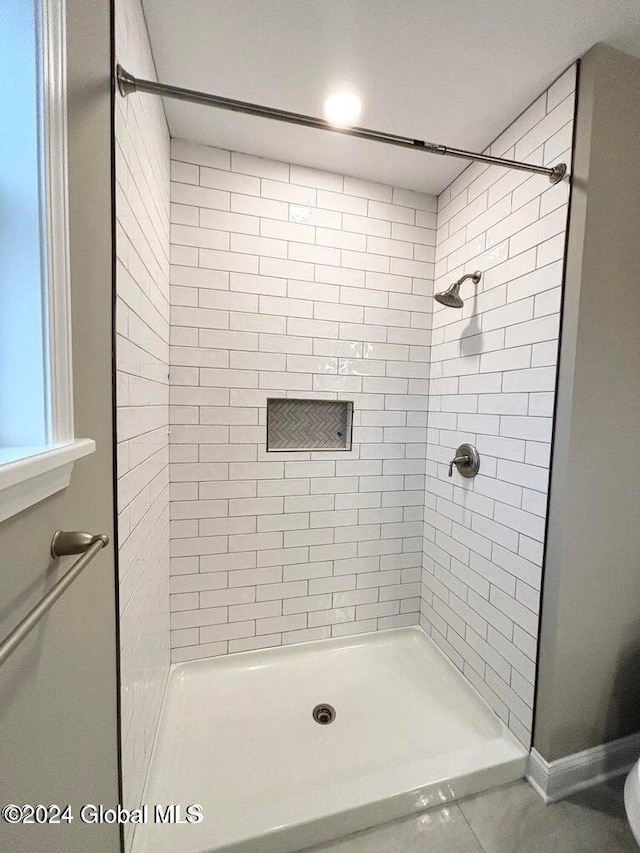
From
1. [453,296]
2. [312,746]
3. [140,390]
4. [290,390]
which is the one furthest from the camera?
[290,390]

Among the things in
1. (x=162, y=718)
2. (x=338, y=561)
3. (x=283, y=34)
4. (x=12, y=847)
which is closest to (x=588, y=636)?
(x=338, y=561)

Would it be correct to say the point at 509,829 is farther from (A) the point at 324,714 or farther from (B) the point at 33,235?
(B) the point at 33,235

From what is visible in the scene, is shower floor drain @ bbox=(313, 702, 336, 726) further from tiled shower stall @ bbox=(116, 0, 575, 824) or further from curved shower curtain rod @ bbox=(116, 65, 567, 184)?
curved shower curtain rod @ bbox=(116, 65, 567, 184)

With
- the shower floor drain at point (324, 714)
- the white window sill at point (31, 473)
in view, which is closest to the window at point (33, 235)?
the white window sill at point (31, 473)

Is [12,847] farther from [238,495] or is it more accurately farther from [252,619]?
[252,619]

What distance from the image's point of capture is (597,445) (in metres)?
1.07

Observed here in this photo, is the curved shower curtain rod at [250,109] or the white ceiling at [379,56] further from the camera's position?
the white ceiling at [379,56]

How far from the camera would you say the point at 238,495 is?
156cm

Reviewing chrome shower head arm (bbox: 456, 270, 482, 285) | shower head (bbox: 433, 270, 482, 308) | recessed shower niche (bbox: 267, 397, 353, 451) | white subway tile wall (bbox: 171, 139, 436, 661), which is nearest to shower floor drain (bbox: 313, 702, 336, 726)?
white subway tile wall (bbox: 171, 139, 436, 661)

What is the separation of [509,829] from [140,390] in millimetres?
1830

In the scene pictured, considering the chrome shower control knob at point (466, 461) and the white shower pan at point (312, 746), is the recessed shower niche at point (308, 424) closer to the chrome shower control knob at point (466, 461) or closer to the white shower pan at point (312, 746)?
the chrome shower control knob at point (466, 461)

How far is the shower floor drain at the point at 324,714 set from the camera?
1.37m

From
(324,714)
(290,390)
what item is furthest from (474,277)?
(324,714)

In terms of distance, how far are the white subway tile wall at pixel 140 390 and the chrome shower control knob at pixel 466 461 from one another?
1.25m
